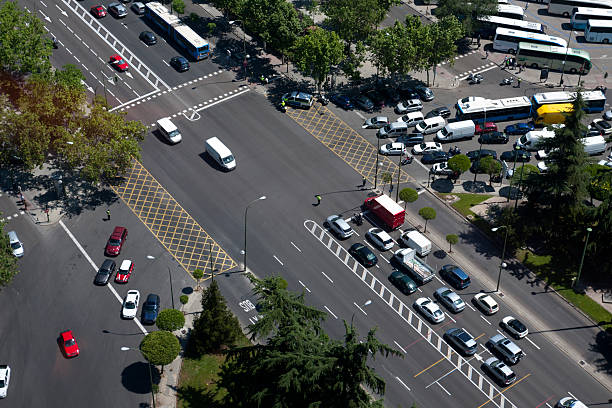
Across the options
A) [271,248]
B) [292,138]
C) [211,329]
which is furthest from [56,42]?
[211,329]

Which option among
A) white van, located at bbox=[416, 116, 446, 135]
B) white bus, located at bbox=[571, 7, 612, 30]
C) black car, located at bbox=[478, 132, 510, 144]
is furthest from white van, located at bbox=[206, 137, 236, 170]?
white bus, located at bbox=[571, 7, 612, 30]

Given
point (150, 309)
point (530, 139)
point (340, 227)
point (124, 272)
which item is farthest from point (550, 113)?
point (124, 272)

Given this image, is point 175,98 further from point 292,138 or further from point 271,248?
point 271,248

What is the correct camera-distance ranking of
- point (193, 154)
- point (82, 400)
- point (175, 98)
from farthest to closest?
point (175, 98), point (193, 154), point (82, 400)

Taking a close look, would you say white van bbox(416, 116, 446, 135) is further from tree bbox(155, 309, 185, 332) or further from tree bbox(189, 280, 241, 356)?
tree bbox(155, 309, 185, 332)

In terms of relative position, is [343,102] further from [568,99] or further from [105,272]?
[105,272]
